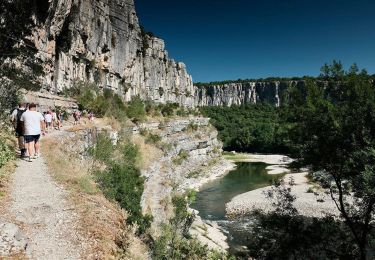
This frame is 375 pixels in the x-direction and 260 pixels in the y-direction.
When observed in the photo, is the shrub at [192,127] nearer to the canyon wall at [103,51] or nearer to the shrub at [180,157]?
the shrub at [180,157]

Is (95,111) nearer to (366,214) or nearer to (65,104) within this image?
(65,104)

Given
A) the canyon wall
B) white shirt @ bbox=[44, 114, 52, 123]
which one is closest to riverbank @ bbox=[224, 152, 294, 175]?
the canyon wall

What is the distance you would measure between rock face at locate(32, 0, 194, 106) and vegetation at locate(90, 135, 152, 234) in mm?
9946

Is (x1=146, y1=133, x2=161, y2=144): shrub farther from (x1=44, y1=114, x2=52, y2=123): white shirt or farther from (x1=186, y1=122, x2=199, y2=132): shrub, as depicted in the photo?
(x1=186, y1=122, x2=199, y2=132): shrub

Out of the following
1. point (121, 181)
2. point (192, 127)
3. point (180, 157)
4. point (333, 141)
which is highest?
point (333, 141)

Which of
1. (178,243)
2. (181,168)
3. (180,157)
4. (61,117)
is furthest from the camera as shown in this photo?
(180,157)

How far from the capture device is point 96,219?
9.16 meters

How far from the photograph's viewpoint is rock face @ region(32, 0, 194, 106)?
44250mm

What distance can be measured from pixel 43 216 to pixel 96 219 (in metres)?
1.30

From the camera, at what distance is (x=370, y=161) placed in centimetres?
1440

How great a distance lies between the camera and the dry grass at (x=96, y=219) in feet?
26.6

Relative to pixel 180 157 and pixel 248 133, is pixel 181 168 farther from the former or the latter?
pixel 248 133

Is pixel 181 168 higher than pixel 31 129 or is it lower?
lower

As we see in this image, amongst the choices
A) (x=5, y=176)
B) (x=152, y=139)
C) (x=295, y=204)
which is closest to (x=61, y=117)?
(x=152, y=139)
